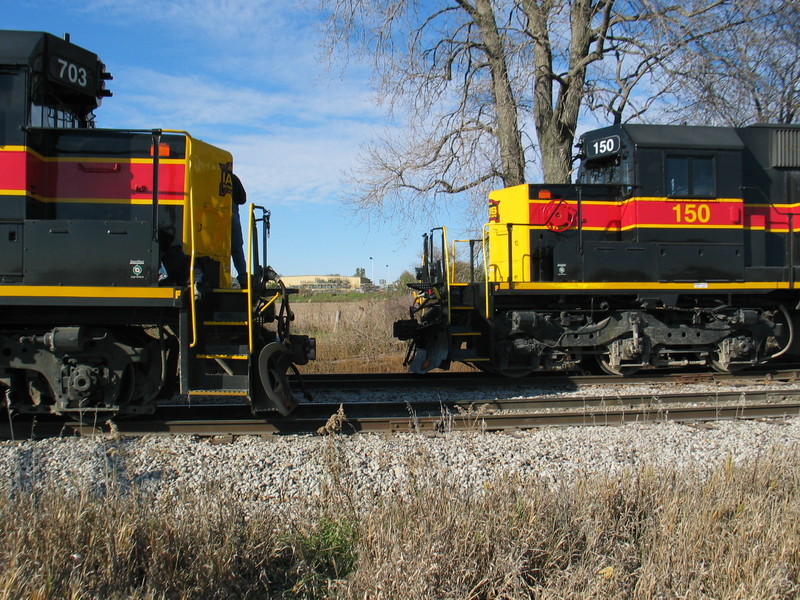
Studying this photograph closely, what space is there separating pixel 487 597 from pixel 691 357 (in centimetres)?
838

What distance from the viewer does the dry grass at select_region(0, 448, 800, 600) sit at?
3.07 m

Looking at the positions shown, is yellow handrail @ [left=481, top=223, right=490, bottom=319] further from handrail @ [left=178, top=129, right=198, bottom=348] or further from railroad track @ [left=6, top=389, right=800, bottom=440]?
handrail @ [left=178, top=129, right=198, bottom=348]

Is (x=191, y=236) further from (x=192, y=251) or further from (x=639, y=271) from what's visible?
(x=639, y=271)

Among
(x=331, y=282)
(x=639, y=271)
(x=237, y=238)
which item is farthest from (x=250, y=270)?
(x=331, y=282)

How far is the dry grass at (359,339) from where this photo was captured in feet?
38.9

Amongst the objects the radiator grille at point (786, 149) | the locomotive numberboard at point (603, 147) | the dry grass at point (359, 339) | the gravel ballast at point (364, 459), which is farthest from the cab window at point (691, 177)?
the dry grass at point (359, 339)

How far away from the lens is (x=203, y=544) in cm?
337

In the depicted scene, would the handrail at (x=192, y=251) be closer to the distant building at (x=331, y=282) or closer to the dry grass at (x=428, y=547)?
the dry grass at (x=428, y=547)

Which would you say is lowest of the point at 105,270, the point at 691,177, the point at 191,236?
the point at 105,270

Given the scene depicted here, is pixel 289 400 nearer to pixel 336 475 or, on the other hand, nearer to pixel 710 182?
pixel 336 475

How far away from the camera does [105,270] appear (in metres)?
5.91

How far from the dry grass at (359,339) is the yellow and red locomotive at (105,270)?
5.25 meters

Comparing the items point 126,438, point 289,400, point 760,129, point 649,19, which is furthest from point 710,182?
point 126,438

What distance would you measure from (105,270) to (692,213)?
8368 mm
